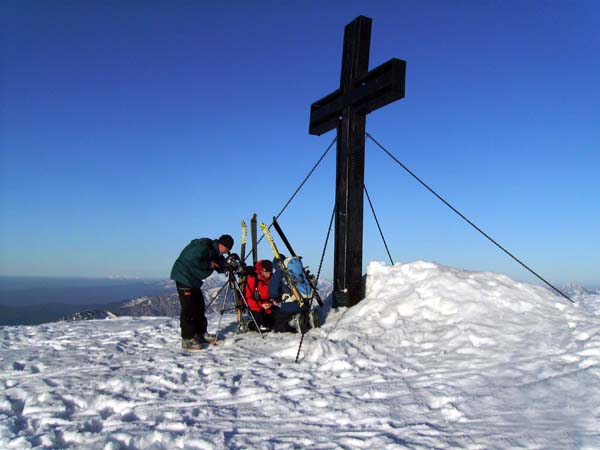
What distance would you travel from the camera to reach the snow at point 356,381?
350 cm

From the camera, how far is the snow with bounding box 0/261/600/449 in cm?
350

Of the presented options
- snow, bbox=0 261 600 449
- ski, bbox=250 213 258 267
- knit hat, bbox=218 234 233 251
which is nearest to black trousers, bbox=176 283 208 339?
snow, bbox=0 261 600 449

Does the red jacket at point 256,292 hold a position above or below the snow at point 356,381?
above

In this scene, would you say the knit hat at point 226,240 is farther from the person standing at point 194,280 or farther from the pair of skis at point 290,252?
the pair of skis at point 290,252

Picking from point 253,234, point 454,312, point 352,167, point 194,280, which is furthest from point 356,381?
point 253,234

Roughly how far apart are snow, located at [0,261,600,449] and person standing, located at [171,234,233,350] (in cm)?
52

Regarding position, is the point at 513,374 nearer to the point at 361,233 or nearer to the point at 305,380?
the point at 305,380

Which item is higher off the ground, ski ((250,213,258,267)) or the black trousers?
ski ((250,213,258,267))

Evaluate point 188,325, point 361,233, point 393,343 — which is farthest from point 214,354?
point 361,233

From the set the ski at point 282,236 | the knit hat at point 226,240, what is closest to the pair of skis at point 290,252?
the ski at point 282,236

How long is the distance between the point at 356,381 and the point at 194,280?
3.89 metres

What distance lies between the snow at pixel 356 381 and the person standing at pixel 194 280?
0.52 m

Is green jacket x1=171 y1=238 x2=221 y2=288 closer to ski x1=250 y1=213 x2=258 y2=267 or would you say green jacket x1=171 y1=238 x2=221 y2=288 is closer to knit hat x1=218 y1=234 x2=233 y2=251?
knit hat x1=218 y1=234 x2=233 y2=251

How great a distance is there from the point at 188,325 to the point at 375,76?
5972 millimetres
